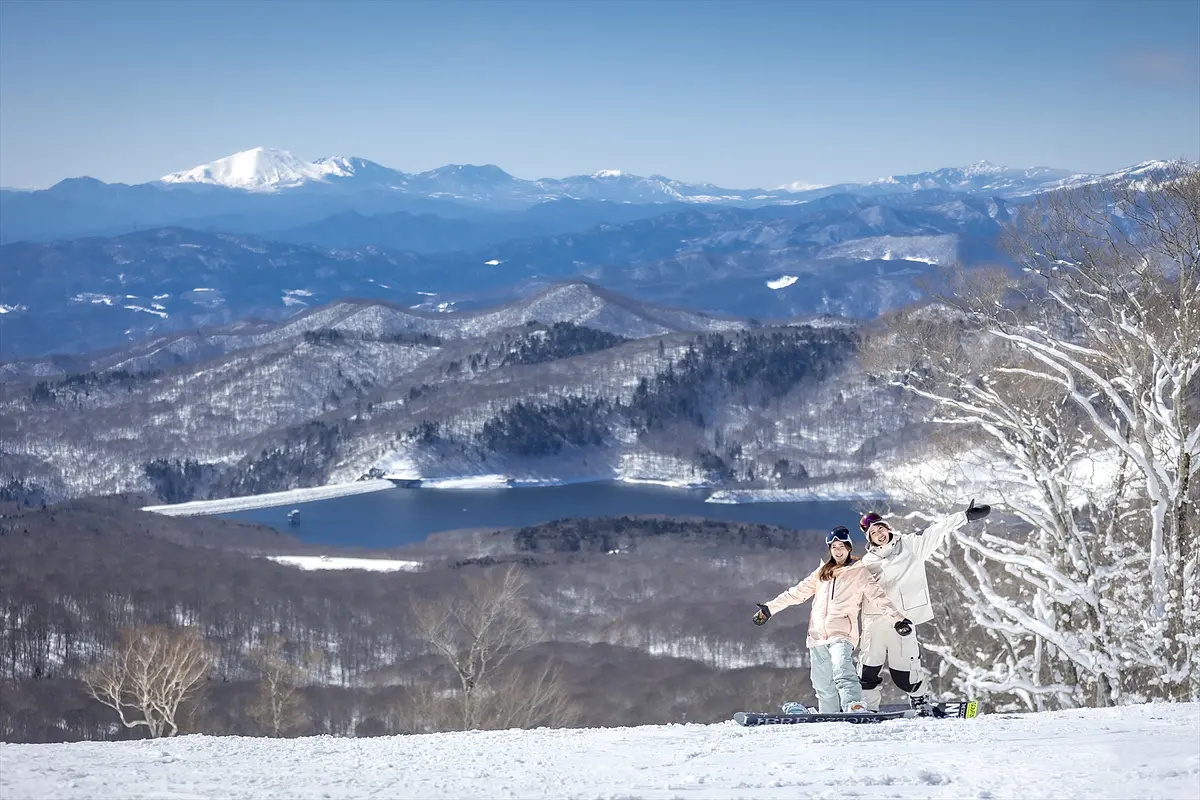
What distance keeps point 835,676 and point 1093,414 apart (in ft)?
23.3

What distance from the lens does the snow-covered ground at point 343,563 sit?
113 metres

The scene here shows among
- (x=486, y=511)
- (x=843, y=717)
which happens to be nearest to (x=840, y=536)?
(x=843, y=717)

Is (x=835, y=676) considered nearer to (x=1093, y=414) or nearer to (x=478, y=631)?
(x=1093, y=414)

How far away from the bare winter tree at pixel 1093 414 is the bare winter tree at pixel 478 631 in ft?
53.0

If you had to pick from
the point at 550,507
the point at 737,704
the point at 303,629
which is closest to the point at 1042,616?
the point at 737,704

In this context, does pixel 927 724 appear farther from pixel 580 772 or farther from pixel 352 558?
pixel 352 558

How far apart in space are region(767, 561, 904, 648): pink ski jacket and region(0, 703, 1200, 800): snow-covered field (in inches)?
39.0

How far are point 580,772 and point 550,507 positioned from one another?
541ft

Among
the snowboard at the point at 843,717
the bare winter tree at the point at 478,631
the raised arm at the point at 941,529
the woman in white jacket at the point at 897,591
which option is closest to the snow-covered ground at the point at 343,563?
the bare winter tree at the point at 478,631

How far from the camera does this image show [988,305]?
20.2 meters

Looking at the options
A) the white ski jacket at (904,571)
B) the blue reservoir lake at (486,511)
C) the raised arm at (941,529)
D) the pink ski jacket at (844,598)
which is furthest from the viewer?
the blue reservoir lake at (486,511)

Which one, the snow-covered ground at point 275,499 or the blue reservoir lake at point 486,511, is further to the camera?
the snow-covered ground at point 275,499

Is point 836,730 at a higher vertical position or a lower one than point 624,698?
higher

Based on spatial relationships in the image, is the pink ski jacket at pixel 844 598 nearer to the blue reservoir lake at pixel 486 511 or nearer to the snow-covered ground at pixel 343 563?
the snow-covered ground at pixel 343 563
